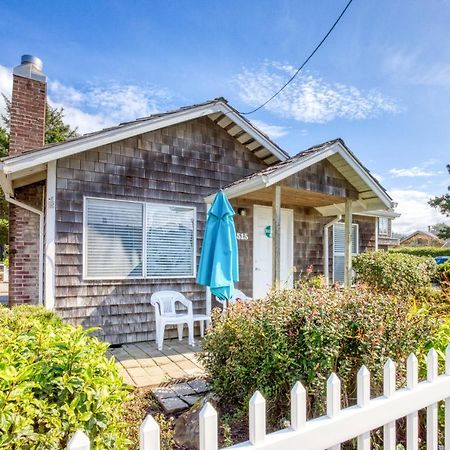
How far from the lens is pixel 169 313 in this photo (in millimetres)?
6246

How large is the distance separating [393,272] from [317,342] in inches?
292

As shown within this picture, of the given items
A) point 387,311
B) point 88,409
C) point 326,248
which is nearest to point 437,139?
point 326,248

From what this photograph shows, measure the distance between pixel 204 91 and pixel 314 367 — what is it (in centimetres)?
964

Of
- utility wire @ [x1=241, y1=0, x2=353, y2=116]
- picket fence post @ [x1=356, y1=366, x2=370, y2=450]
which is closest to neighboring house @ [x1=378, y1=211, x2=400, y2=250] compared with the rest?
utility wire @ [x1=241, y1=0, x2=353, y2=116]

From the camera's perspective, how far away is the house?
5590 mm

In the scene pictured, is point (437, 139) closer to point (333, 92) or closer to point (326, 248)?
point (333, 92)

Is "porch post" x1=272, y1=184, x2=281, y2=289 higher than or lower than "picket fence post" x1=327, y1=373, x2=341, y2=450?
higher

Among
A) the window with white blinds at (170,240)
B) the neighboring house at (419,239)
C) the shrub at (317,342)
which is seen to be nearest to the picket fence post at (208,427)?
the shrub at (317,342)

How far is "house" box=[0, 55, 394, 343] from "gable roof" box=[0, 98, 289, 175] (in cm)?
2

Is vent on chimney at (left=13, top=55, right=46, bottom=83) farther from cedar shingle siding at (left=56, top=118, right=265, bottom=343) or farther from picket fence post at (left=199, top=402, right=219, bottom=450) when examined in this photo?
picket fence post at (left=199, top=402, right=219, bottom=450)

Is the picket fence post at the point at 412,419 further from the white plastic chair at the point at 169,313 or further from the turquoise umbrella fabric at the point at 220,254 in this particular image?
the white plastic chair at the point at 169,313

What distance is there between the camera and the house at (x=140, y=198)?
559 centimetres

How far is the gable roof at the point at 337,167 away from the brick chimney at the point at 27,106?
370 cm

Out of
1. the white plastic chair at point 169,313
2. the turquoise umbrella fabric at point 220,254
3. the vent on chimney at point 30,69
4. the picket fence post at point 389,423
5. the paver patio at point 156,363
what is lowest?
the paver patio at point 156,363
